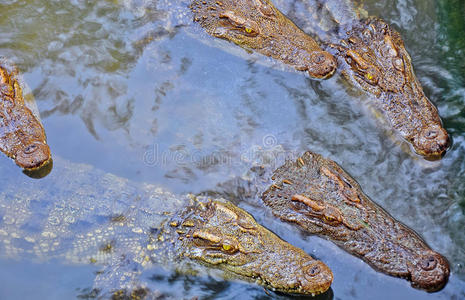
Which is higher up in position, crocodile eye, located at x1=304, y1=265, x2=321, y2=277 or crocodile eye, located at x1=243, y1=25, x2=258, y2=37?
crocodile eye, located at x1=243, y1=25, x2=258, y2=37

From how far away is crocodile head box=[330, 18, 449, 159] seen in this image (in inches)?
212

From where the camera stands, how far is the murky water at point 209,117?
4879mm

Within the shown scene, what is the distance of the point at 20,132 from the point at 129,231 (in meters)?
1.83

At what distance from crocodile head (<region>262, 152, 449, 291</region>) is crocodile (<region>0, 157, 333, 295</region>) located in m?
0.37

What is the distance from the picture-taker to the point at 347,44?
20.7ft

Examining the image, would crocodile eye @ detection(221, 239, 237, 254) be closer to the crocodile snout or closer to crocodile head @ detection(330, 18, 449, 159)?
the crocodile snout

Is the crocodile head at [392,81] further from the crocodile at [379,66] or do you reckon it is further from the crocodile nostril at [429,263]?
the crocodile nostril at [429,263]

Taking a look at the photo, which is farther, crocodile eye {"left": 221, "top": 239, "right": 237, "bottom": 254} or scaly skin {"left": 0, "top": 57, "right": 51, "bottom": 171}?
scaly skin {"left": 0, "top": 57, "right": 51, "bottom": 171}

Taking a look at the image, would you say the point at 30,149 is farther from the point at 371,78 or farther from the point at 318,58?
the point at 371,78

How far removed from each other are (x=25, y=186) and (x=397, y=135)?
15.0ft

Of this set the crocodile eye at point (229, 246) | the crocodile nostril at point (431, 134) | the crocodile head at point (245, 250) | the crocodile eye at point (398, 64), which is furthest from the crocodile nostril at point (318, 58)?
the crocodile eye at point (229, 246)

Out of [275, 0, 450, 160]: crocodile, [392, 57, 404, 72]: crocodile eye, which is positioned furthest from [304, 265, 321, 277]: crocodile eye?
[392, 57, 404, 72]: crocodile eye

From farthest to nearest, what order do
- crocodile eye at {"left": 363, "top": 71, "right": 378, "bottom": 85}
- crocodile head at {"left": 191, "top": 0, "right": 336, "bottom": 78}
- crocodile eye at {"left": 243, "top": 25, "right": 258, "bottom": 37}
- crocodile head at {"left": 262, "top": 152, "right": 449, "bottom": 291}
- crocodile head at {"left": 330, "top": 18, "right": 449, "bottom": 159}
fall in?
crocodile eye at {"left": 243, "top": 25, "right": 258, "bottom": 37} < crocodile head at {"left": 191, "top": 0, "right": 336, "bottom": 78} < crocodile eye at {"left": 363, "top": 71, "right": 378, "bottom": 85} < crocodile head at {"left": 330, "top": 18, "right": 449, "bottom": 159} < crocodile head at {"left": 262, "top": 152, "right": 449, "bottom": 291}

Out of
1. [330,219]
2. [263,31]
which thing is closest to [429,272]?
[330,219]
